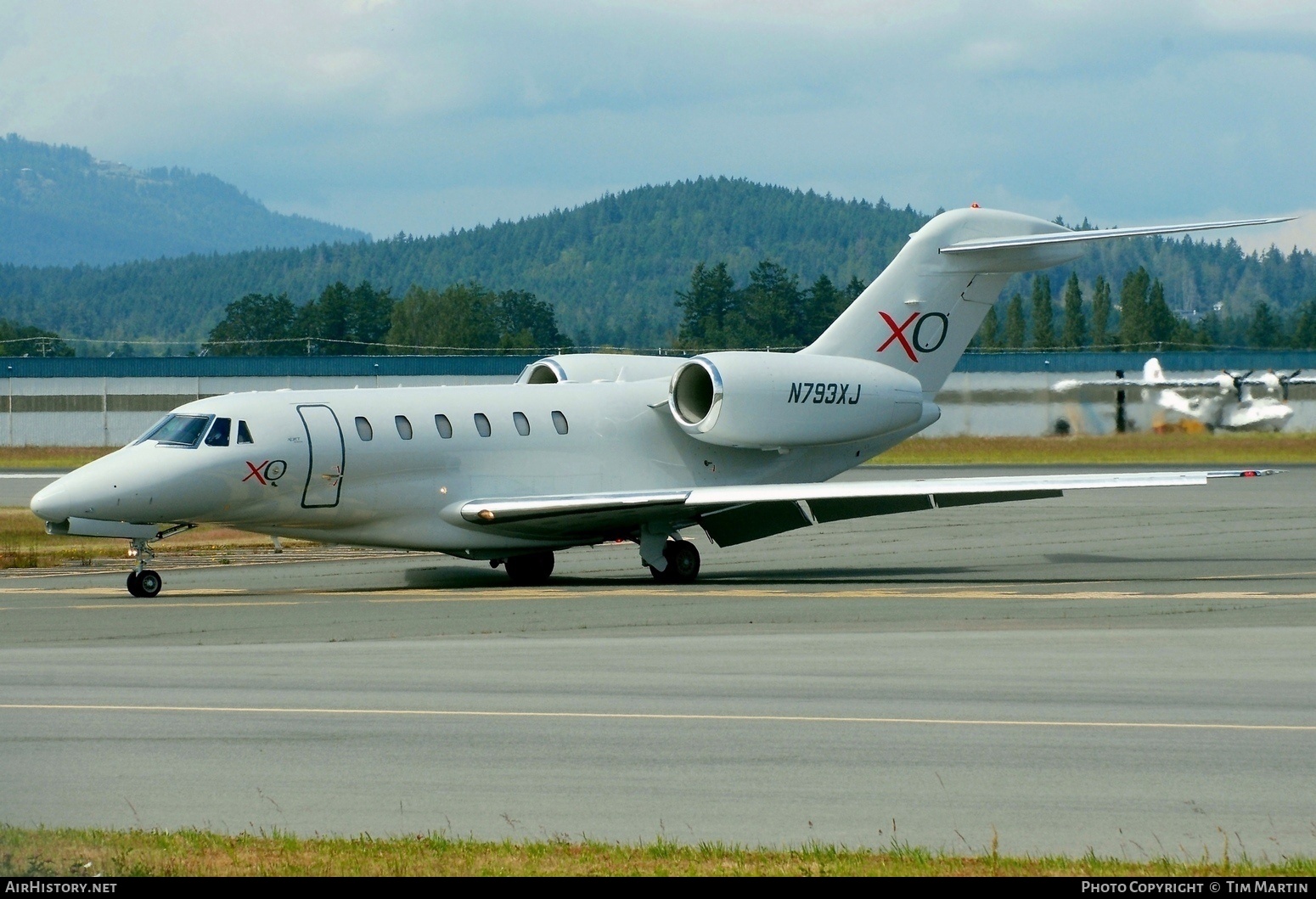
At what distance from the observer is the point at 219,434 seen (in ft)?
72.8

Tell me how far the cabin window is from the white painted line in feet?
32.2

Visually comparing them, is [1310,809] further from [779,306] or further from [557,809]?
[779,306]

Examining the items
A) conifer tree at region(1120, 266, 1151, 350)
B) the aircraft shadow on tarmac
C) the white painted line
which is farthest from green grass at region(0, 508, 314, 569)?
conifer tree at region(1120, 266, 1151, 350)

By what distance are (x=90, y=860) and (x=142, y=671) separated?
7.22 m

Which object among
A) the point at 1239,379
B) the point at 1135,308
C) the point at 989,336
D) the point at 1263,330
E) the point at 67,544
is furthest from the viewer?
the point at 989,336

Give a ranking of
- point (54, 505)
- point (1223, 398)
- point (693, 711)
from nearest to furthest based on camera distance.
A: point (693, 711) → point (54, 505) → point (1223, 398)

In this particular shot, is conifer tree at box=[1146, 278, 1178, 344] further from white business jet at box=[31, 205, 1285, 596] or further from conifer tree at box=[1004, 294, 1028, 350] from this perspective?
white business jet at box=[31, 205, 1285, 596]

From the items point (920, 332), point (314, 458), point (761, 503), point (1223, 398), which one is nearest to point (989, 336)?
point (1223, 398)

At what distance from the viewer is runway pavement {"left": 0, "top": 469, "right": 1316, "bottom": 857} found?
8719mm

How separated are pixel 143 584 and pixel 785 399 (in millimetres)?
9973

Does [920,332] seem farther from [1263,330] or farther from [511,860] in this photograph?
[1263,330]

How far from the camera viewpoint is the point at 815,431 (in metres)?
26.1

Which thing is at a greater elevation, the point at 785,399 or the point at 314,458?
the point at 785,399
